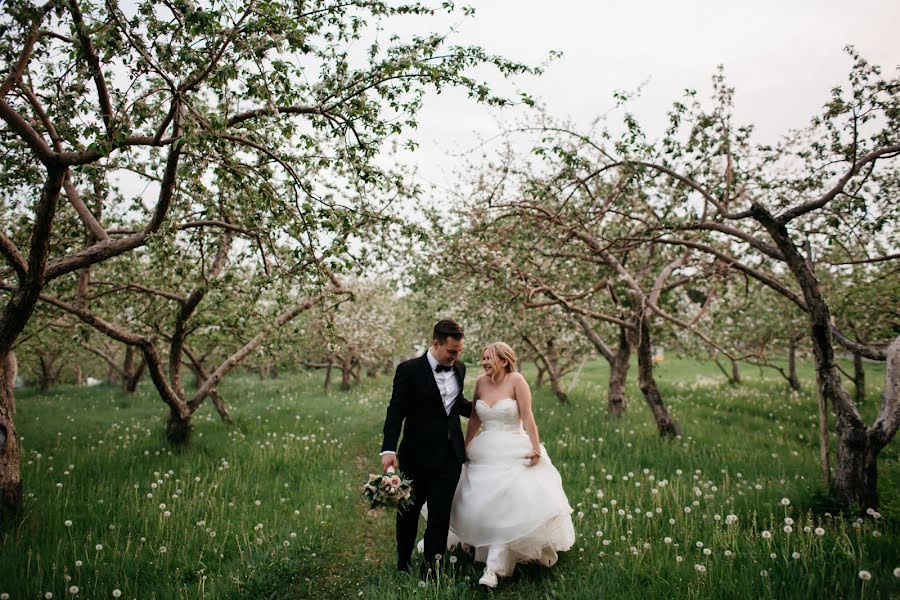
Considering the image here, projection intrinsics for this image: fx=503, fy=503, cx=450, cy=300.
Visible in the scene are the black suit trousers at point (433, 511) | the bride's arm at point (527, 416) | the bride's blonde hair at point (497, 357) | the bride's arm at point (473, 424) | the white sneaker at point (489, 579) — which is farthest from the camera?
the bride's arm at point (473, 424)

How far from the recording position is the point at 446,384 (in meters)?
5.54

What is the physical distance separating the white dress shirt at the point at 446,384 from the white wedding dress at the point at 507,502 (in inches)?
16.0

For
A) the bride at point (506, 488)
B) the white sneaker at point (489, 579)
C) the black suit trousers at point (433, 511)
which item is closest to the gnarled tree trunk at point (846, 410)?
the bride at point (506, 488)

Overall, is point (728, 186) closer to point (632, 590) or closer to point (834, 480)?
point (834, 480)

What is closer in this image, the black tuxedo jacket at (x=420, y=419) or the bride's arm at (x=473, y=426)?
the black tuxedo jacket at (x=420, y=419)

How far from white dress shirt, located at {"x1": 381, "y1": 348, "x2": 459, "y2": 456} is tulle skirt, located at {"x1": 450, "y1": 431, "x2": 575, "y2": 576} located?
0.61 metres

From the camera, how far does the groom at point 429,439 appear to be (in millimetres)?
5352

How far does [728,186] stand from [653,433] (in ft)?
21.3

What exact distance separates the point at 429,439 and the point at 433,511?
2.48 feet

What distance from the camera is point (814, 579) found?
428cm

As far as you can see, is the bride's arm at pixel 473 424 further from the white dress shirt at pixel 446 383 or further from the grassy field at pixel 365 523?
the grassy field at pixel 365 523

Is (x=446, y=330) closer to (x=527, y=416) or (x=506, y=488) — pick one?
(x=527, y=416)

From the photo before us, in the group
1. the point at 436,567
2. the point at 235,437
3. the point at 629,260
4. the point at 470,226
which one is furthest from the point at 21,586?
the point at 629,260

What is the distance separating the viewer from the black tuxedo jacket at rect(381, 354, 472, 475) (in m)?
5.35
